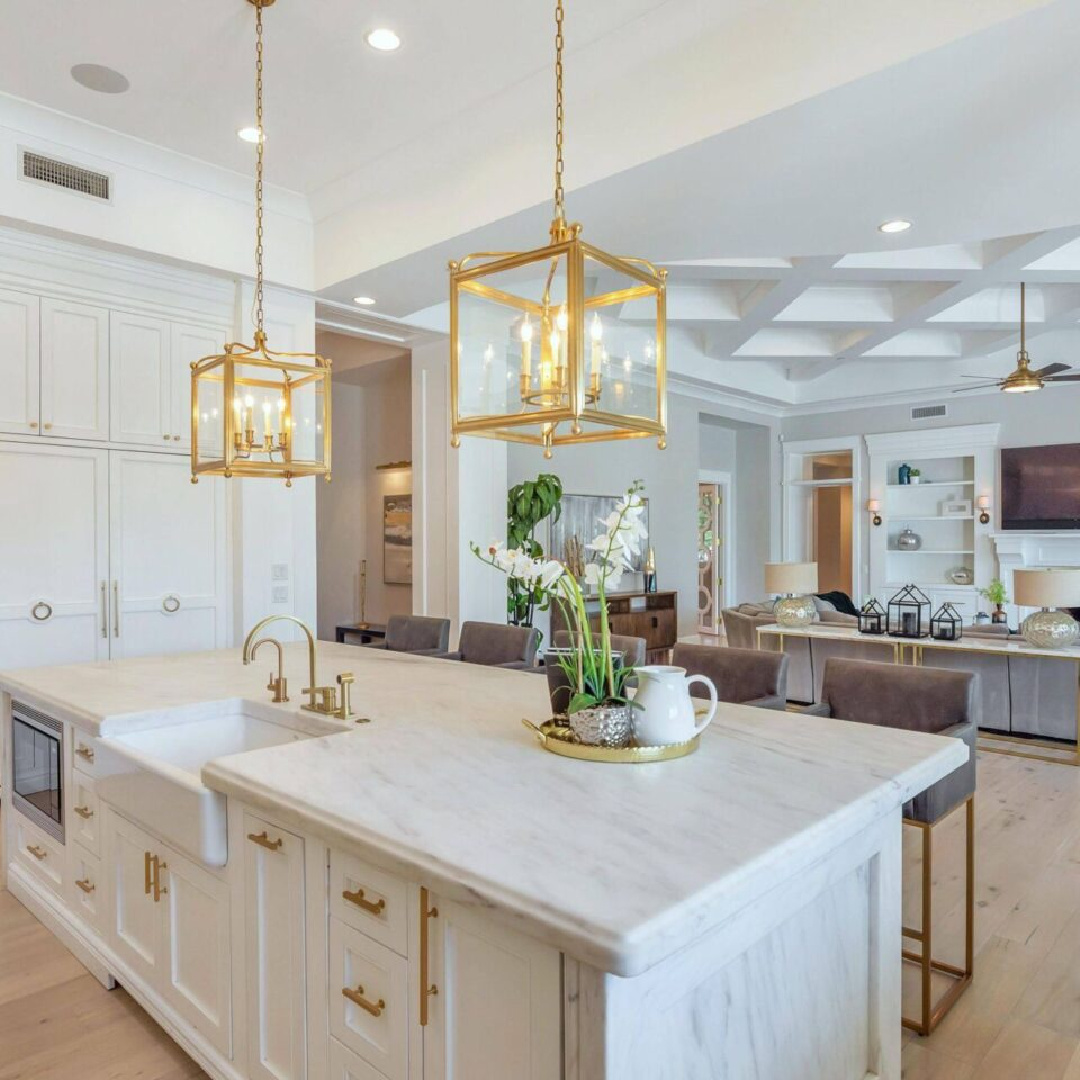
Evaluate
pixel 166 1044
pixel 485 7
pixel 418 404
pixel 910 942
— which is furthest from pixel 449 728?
pixel 418 404

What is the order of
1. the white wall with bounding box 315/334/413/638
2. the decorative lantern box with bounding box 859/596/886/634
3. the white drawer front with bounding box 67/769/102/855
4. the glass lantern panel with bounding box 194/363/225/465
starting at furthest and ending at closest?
the white wall with bounding box 315/334/413/638 < the decorative lantern box with bounding box 859/596/886/634 < the glass lantern panel with bounding box 194/363/225/465 < the white drawer front with bounding box 67/769/102/855

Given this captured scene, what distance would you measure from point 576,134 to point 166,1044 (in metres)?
3.49

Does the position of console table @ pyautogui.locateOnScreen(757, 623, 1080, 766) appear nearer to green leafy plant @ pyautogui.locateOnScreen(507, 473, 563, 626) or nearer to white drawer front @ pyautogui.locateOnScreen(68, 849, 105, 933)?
green leafy plant @ pyautogui.locateOnScreen(507, 473, 563, 626)

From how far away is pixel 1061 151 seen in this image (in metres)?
3.14

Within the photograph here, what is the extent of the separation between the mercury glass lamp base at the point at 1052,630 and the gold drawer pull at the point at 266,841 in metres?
4.89

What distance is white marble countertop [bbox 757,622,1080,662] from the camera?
16.4 ft

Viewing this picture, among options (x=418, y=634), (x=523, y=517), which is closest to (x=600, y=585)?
(x=418, y=634)

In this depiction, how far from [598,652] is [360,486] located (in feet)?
21.9

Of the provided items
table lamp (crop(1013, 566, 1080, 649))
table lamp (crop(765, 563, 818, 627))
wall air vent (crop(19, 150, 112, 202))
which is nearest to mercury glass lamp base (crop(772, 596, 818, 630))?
table lamp (crop(765, 563, 818, 627))

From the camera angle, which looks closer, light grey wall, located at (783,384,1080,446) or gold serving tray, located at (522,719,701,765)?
gold serving tray, located at (522,719,701,765)

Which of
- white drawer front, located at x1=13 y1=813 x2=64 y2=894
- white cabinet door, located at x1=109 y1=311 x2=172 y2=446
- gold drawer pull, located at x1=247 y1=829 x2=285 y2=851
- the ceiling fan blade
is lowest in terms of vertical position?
white drawer front, located at x1=13 y1=813 x2=64 y2=894

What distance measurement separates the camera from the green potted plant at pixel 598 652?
1.86 metres

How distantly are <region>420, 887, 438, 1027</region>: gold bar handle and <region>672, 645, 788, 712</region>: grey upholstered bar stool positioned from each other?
199 cm

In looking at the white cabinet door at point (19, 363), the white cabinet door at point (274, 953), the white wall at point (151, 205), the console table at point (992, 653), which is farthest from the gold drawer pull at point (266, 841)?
the console table at point (992, 653)
